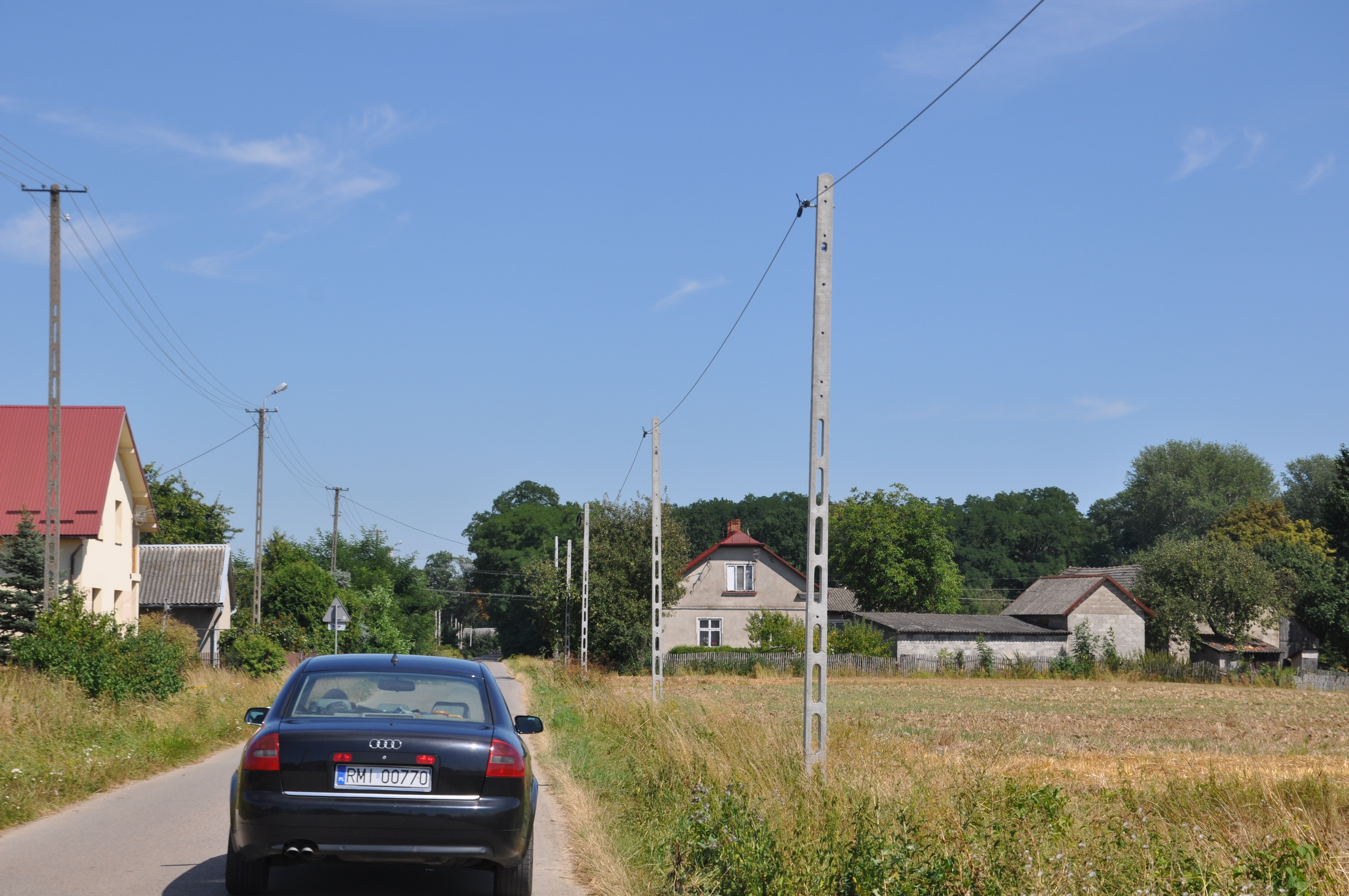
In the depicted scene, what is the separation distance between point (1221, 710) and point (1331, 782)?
27769mm

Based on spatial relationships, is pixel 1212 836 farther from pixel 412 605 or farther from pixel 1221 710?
pixel 412 605

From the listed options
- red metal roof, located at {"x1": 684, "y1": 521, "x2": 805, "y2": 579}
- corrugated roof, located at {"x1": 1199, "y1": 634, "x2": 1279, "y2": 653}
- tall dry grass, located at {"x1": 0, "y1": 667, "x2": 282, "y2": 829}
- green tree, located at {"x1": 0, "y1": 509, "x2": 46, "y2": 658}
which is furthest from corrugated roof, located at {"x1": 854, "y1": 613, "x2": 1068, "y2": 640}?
tall dry grass, located at {"x1": 0, "y1": 667, "x2": 282, "y2": 829}

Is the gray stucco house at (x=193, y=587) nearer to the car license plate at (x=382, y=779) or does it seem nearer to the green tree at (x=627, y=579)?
the green tree at (x=627, y=579)

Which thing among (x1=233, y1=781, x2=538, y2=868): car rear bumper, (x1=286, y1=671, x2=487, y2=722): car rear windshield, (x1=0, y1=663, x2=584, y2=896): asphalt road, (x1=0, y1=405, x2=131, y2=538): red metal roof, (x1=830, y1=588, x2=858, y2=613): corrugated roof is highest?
(x1=0, y1=405, x2=131, y2=538): red metal roof

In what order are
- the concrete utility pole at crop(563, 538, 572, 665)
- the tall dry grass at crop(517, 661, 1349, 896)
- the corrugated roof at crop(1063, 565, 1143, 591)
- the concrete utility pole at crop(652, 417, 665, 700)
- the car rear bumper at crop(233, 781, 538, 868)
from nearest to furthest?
the tall dry grass at crop(517, 661, 1349, 896) → the car rear bumper at crop(233, 781, 538, 868) → the concrete utility pole at crop(652, 417, 665, 700) → the concrete utility pole at crop(563, 538, 572, 665) → the corrugated roof at crop(1063, 565, 1143, 591)

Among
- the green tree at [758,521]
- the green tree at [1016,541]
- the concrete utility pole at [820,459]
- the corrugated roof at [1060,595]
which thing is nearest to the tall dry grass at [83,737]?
the concrete utility pole at [820,459]

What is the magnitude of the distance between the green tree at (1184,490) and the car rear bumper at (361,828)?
116127mm

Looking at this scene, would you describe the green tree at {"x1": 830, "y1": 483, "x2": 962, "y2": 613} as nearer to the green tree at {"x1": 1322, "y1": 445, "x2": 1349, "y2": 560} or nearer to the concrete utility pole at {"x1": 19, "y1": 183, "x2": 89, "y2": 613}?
the green tree at {"x1": 1322, "y1": 445, "x2": 1349, "y2": 560}

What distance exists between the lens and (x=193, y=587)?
165ft

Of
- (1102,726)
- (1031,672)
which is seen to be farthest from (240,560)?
(1102,726)

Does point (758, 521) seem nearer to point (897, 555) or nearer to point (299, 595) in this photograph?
point (897, 555)

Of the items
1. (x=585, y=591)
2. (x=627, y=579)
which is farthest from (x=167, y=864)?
(x=627, y=579)

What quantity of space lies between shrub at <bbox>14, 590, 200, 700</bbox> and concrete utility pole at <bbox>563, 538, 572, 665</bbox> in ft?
92.4

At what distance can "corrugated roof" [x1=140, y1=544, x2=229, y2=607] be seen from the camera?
49750 millimetres
